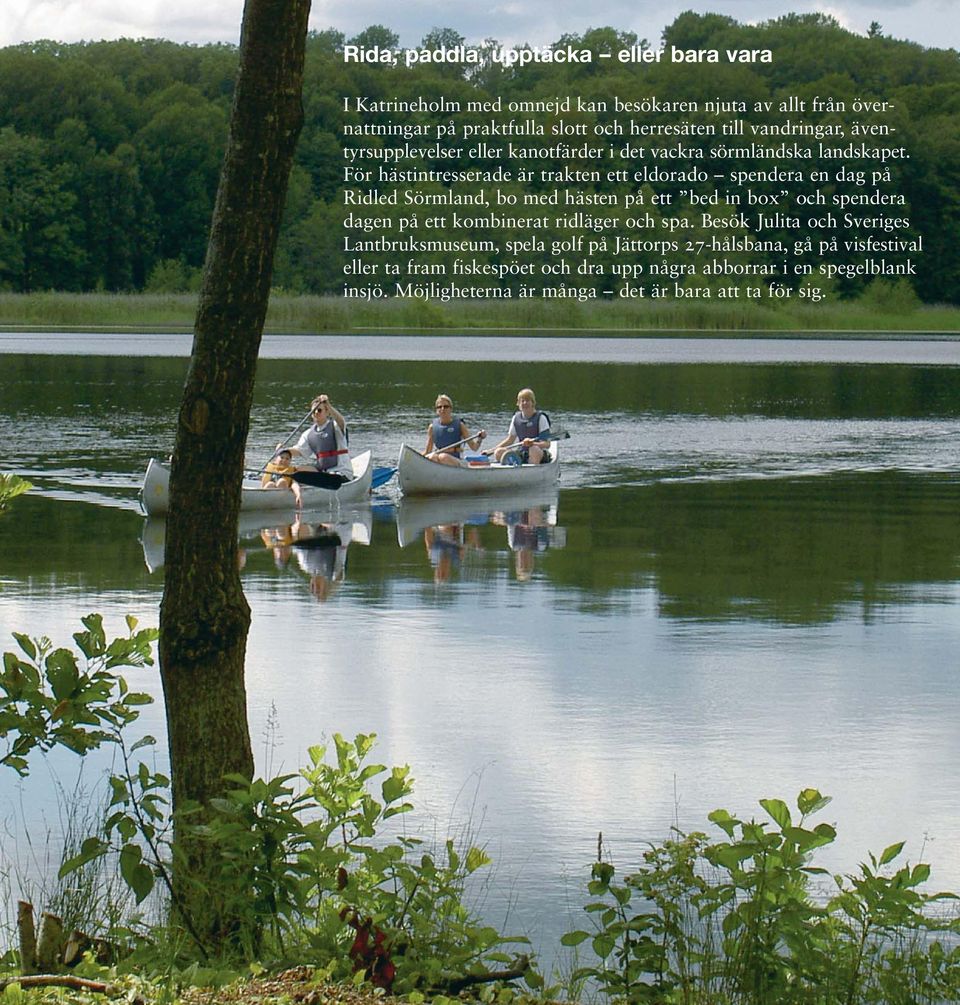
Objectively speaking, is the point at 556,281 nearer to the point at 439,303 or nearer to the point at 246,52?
the point at 439,303

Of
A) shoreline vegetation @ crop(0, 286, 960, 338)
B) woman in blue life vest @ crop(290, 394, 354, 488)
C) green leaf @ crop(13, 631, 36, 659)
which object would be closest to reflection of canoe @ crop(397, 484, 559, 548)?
woman in blue life vest @ crop(290, 394, 354, 488)

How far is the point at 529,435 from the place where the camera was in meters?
22.5

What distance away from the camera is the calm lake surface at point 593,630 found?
304 inches

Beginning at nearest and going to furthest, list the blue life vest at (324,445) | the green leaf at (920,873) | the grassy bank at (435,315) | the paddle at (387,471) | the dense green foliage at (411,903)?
the green leaf at (920,873)
the dense green foliage at (411,903)
the blue life vest at (324,445)
the paddle at (387,471)
the grassy bank at (435,315)

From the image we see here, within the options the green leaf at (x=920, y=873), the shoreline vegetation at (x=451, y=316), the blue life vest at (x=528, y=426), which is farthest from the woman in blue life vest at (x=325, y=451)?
the shoreline vegetation at (x=451, y=316)

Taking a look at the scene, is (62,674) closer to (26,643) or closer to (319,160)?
(26,643)

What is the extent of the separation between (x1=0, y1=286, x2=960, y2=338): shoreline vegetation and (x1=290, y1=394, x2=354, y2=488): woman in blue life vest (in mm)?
64034

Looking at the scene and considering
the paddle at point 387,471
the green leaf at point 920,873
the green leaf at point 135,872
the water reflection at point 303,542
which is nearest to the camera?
the green leaf at point 920,873

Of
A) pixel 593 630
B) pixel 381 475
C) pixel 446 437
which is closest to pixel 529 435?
pixel 446 437

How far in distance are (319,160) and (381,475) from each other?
89889mm

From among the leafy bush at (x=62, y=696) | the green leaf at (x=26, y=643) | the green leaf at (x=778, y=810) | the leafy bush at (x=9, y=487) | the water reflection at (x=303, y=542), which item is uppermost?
the leafy bush at (x=9, y=487)

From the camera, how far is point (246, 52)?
16.5 ft

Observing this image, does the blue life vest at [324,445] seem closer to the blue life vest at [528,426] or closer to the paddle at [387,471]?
the paddle at [387,471]

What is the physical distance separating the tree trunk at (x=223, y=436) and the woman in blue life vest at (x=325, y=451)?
14.4 m
